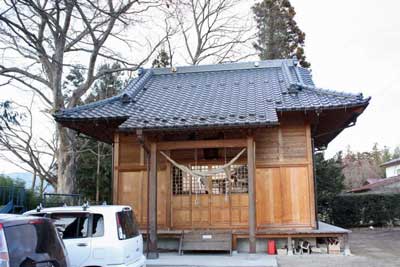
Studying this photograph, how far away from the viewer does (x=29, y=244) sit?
3.97 meters

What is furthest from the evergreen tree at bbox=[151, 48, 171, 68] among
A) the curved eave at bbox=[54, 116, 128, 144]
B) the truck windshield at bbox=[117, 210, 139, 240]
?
the truck windshield at bbox=[117, 210, 139, 240]

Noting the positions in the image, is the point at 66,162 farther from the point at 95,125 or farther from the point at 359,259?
the point at 359,259

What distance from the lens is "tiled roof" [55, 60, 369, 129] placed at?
34.0 ft

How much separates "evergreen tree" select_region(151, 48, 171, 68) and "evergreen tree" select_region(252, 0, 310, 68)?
6413 millimetres

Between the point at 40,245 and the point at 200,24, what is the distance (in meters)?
24.7

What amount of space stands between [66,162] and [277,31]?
16.9 metres

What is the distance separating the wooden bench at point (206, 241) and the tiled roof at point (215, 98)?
3047 millimetres

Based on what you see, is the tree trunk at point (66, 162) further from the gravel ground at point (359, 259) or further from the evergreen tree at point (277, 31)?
→ the evergreen tree at point (277, 31)

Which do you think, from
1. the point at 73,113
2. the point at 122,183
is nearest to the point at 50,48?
the point at 73,113

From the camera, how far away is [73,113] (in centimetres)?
1151

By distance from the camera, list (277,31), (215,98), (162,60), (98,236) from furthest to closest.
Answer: (277,31)
(162,60)
(215,98)
(98,236)

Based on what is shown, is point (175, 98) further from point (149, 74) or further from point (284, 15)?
point (284, 15)

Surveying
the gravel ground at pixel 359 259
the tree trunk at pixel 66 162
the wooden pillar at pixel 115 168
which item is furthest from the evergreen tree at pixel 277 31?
the wooden pillar at pixel 115 168

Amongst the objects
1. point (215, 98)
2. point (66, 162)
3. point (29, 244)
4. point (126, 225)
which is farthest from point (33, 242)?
point (66, 162)
